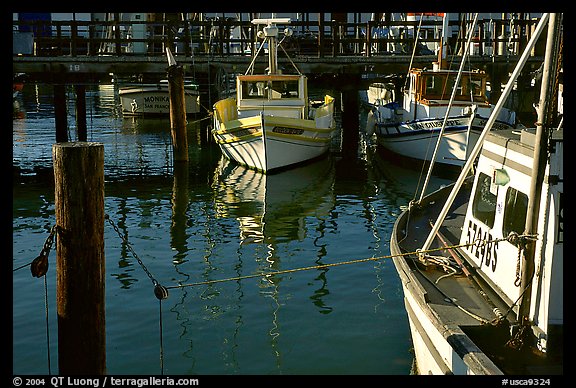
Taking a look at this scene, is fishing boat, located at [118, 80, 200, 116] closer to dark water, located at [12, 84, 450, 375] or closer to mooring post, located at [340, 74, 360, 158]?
mooring post, located at [340, 74, 360, 158]

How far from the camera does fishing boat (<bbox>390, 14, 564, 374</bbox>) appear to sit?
7.57 metres

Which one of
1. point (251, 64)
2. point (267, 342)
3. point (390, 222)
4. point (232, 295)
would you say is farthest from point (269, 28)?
point (267, 342)

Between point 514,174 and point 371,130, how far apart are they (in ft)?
74.6

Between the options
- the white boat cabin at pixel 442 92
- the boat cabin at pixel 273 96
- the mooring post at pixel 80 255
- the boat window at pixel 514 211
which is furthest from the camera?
the boat cabin at pixel 273 96

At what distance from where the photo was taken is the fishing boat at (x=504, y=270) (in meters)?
7.57

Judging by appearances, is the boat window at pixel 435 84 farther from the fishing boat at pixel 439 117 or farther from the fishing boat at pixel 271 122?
the fishing boat at pixel 271 122

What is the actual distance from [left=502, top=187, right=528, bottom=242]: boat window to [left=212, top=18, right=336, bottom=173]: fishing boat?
15.8 metres

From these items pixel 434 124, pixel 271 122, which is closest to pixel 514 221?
pixel 271 122

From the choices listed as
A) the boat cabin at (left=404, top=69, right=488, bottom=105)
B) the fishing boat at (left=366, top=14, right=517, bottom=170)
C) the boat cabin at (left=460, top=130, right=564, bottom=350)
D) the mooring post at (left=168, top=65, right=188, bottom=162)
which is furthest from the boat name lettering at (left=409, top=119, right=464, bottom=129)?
the boat cabin at (left=460, top=130, right=564, bottom=350)

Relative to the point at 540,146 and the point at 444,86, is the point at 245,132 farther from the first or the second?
the point at 540,146

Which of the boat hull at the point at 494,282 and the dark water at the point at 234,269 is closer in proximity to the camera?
the boat hull at the point at 494,282

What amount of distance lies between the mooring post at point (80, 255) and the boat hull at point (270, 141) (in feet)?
54.3

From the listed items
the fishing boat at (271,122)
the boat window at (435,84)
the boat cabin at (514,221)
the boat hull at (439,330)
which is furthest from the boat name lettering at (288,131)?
the boat cabin at (514,221)
